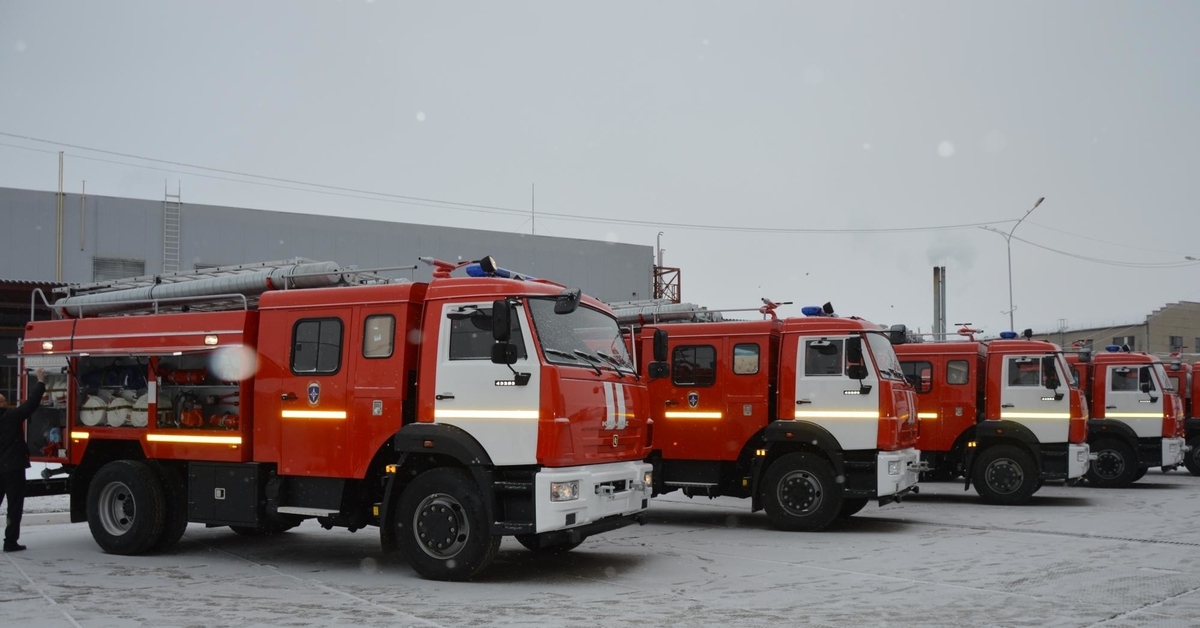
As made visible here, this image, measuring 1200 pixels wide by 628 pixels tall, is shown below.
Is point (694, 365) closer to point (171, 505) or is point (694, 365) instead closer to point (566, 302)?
point (566, 302)

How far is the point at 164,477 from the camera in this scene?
11.1m

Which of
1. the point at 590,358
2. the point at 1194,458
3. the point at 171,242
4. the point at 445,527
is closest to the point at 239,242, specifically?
the point at 171,242

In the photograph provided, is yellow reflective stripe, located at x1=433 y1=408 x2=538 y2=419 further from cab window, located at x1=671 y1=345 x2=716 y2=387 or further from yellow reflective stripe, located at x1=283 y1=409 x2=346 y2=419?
cab window, located at x1=671 y1=345 x2=716 y2=387

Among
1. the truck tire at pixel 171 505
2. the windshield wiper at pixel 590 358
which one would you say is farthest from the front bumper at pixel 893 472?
the truck tire at pixel 171 505

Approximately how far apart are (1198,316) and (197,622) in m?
66.4

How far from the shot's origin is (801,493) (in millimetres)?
13359

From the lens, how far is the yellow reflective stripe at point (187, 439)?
34.9 feet

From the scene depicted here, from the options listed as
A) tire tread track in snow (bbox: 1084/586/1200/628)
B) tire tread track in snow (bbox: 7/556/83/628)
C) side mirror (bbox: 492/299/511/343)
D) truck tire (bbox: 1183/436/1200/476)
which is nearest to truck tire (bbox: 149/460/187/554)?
tire tread track in snow (bbox: 7/556/83/628)

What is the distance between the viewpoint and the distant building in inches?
2328

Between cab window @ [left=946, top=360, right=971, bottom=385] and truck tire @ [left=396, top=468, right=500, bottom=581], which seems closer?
truck tire @ [left=396, top=468, right=500, bottom=581]

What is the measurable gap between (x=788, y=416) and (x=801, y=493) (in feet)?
3.34

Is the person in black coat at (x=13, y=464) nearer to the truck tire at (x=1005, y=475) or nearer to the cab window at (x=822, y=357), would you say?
the cab window at (x=822, y=357)

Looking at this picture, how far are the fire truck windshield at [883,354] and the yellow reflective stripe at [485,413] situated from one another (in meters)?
5.93

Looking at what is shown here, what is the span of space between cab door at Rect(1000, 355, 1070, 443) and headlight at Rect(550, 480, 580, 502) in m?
10.6
